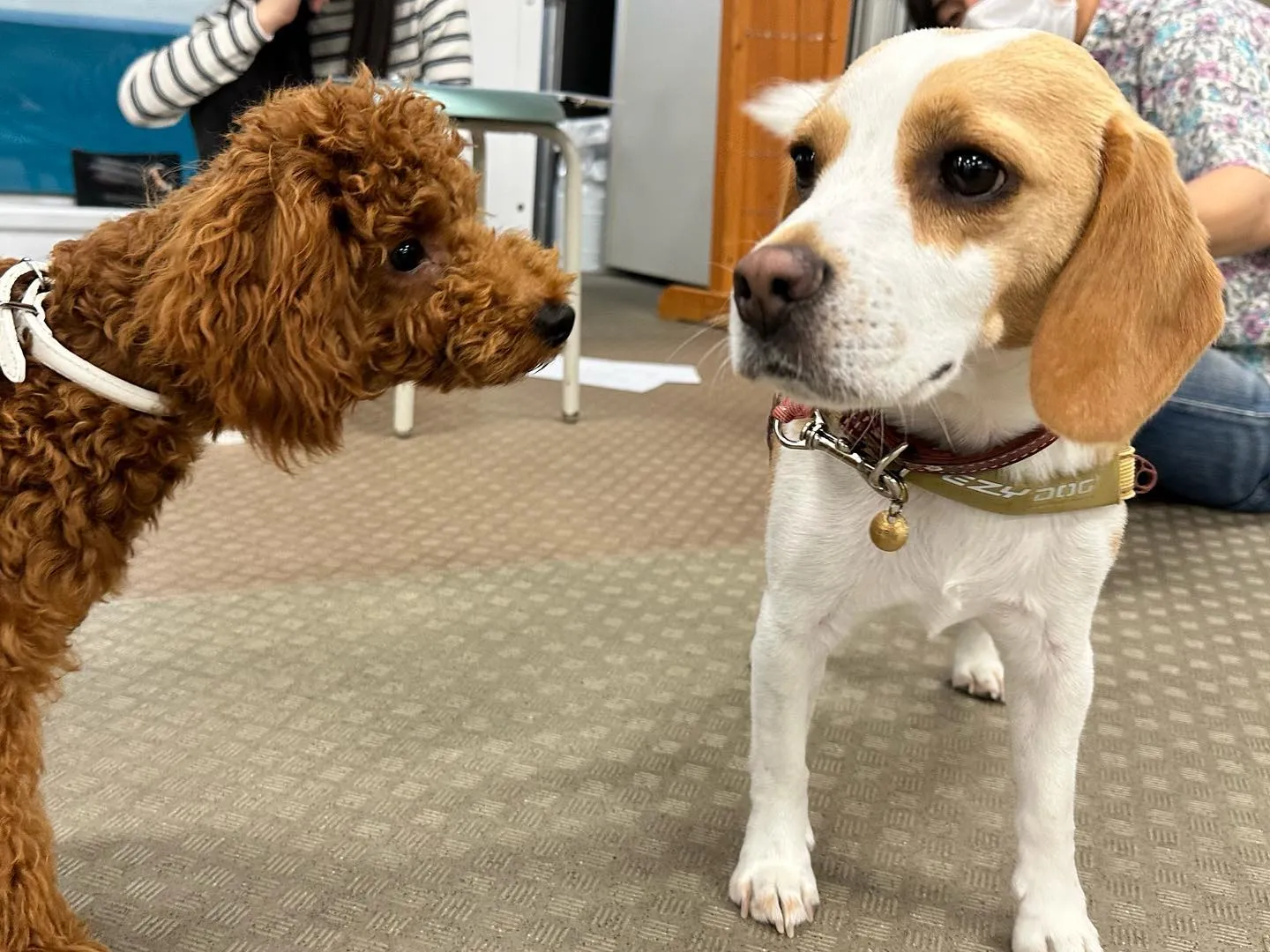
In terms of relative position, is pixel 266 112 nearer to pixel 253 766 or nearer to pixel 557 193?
pixel 253 766

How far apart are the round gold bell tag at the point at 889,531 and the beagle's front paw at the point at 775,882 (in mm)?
310

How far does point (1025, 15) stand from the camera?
155 centimetres

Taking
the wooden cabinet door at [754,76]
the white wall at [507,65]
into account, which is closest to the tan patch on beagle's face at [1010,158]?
the wooden cabinet door at [754,76]

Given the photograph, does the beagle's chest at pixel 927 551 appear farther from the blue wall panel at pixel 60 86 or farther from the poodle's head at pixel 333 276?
the blue wall panel at pixel 60 86

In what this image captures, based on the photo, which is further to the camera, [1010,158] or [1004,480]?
[1004,480]

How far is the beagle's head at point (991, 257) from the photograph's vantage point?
2.21 feet

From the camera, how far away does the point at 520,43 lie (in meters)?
3.29

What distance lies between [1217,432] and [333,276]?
1.70 metres

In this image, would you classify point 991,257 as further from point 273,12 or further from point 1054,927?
point 273,12

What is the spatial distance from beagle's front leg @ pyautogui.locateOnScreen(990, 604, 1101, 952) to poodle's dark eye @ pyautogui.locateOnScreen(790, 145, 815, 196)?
405 millimetres

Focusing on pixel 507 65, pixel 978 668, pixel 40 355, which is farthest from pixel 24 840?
pixel 507 65

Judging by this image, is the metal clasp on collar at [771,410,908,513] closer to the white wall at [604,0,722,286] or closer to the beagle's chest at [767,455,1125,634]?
the beagle's chest at [767,455,1125,634]

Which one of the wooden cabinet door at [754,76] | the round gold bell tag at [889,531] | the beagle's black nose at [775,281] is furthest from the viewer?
the wooden cabinet door at [754,76]

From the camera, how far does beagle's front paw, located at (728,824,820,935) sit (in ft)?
2.89
